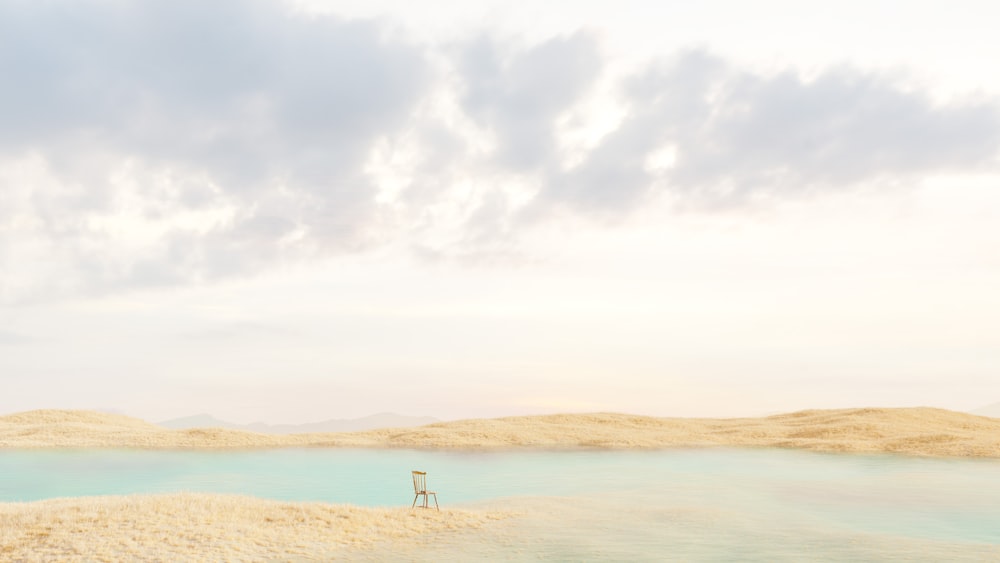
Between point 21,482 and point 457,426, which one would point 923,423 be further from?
point 21,482

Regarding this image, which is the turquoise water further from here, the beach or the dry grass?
the dry grass

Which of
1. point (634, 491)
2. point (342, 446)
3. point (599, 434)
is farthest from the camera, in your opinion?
point (599, 434)

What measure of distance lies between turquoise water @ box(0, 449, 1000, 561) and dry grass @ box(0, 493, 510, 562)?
2.58 m

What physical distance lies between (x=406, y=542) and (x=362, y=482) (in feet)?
52.7

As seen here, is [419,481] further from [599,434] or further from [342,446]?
[599,434]

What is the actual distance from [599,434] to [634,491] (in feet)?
90.6

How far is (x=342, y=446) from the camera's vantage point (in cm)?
5519

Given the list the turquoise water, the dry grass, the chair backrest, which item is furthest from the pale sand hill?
the dry grass

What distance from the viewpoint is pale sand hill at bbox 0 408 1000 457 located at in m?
53.6

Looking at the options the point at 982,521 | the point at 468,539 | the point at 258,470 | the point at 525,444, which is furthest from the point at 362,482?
the point at 982,521

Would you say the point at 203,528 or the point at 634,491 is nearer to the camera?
the point at 203,528

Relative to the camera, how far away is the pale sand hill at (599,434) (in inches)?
2109

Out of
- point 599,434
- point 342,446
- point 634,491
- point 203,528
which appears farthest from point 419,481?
point 599,434

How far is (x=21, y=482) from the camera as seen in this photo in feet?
125
